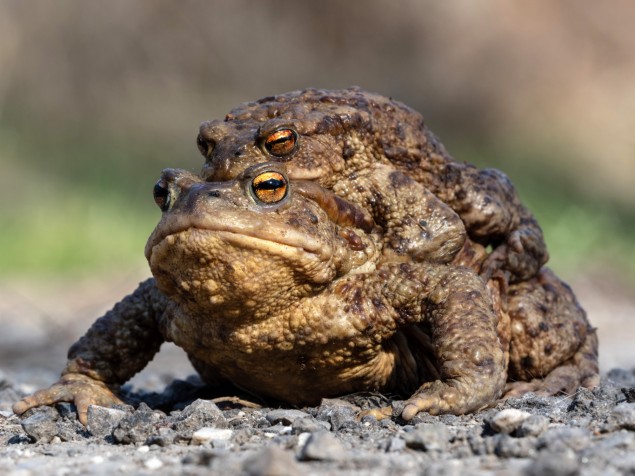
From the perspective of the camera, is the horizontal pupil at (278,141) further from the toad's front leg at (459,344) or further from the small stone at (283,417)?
the small stone at (283,417)

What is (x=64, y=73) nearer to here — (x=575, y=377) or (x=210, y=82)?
(x=210, y=82)

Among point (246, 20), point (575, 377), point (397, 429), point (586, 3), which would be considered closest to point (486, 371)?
point (397, 429)

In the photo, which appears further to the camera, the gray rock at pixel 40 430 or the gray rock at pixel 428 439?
the gray rock at pixel 40 430

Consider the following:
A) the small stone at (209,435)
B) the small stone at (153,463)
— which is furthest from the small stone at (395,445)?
the small stone at (153,463)

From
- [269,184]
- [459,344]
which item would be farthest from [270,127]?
[459,344]

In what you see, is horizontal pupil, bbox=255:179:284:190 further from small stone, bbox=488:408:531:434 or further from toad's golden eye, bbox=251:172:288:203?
small stone, bbox=488:408:531:434

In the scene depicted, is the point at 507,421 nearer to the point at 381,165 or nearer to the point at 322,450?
the point at 322,450
